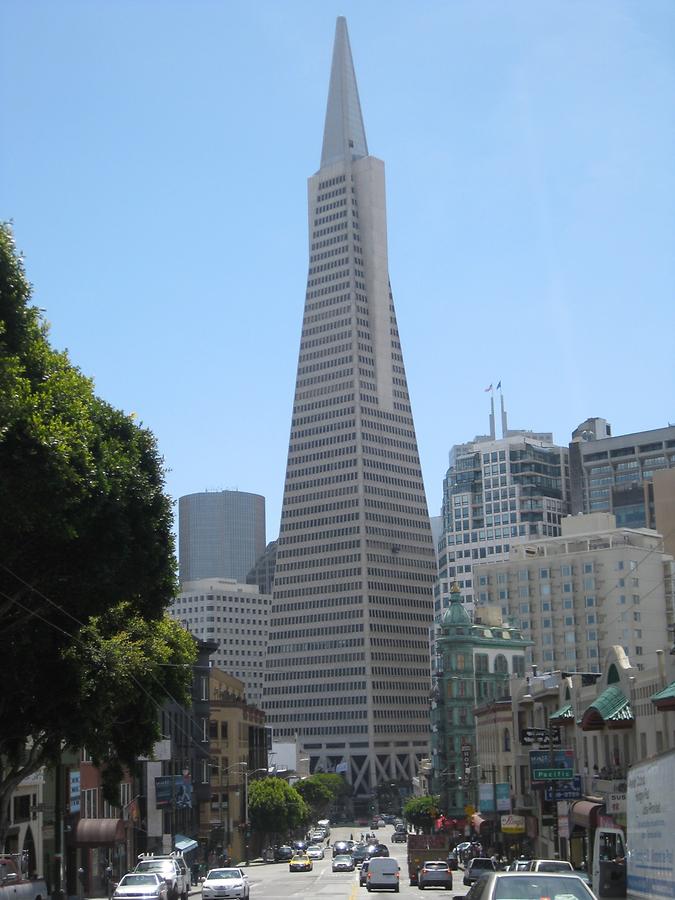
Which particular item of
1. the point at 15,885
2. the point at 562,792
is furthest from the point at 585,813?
the point at 15,885

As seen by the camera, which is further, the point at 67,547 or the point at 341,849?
the point at 341,849

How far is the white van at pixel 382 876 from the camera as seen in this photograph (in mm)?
60094

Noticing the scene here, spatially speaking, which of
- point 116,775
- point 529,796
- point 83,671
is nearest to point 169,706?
point 529,796

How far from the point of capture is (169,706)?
9644 centimetres

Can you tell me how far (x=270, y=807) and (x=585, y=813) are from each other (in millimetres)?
89580

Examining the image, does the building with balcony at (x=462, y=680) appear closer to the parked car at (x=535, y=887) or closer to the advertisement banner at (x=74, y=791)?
the advertisement banner at (x=74, y=791)

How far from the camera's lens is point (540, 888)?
19312 mm

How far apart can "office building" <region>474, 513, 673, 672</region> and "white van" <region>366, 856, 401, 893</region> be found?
96.9 m

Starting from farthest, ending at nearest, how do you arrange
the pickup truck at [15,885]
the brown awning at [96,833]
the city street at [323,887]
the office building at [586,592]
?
the office building at [586,592], the brown awning at [96,833], the city street at [323,887], the pickup truck at [15,885]

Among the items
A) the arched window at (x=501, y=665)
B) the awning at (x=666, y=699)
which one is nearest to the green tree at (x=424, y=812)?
the arched window at (x=501, y=665)

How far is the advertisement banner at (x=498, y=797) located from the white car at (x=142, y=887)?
48.0 meters

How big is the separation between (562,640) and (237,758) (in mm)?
59478

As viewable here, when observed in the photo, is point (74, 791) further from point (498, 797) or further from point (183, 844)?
point (498, 797)

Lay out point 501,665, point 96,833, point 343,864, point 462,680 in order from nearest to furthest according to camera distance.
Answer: point 96,833 → point 343,864 → point 462,680 → point 501,665
